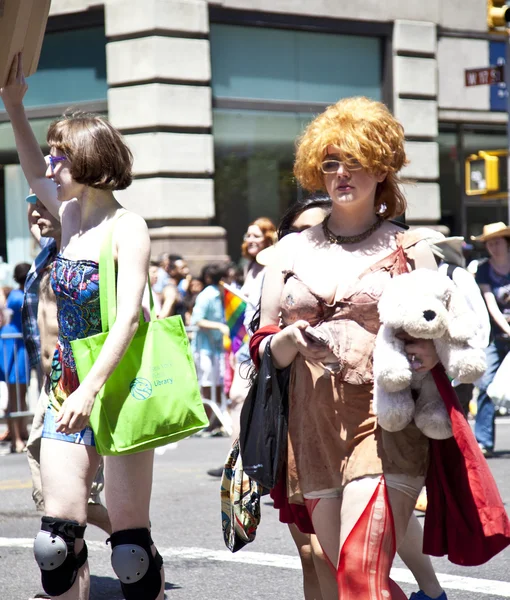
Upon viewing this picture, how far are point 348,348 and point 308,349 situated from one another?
17 centimetres

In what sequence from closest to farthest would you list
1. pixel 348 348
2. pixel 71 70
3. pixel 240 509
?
pixel 348 348 → pixel 240 509 → pixel 71 70

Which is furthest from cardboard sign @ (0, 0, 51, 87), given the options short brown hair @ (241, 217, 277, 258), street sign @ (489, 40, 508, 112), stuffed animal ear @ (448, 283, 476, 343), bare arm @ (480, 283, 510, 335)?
street sign @ (489, 40, 508, 112)

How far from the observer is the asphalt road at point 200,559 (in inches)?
216

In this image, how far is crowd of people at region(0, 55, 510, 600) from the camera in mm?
3592

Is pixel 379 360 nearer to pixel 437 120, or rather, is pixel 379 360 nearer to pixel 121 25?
pixel 121 25

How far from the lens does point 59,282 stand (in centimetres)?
428

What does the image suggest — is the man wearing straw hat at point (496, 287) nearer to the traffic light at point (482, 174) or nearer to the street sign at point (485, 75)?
the traffic light at point (482, 174)

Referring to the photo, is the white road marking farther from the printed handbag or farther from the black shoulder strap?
the black shoulder strap

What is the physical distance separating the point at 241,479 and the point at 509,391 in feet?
15.2

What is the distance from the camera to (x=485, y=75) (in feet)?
46.9

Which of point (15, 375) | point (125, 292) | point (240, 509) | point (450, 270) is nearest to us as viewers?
point (125, 292)

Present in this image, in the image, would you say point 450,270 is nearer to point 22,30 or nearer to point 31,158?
point 31,158

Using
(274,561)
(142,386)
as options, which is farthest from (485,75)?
(142,386)

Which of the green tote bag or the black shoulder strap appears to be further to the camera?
the black shoulder strap
